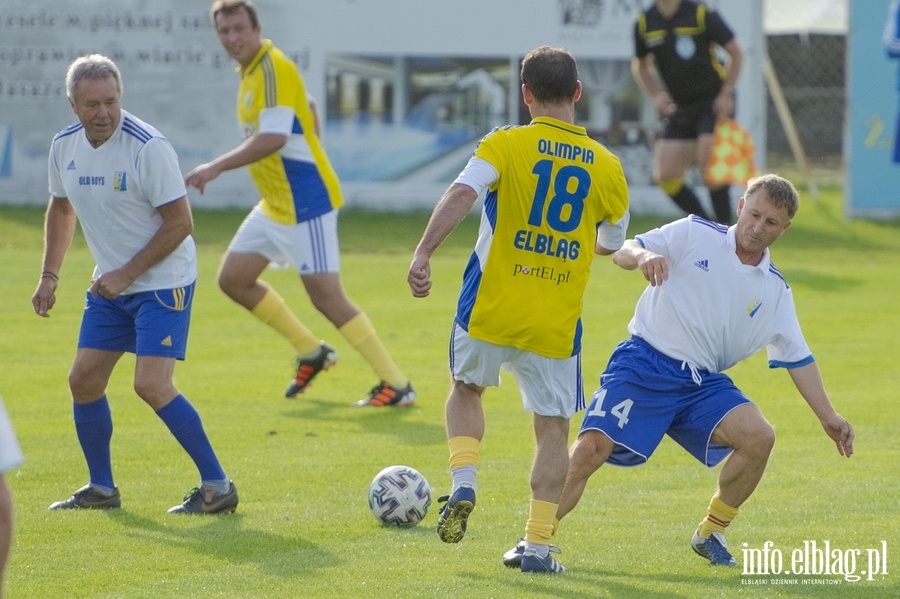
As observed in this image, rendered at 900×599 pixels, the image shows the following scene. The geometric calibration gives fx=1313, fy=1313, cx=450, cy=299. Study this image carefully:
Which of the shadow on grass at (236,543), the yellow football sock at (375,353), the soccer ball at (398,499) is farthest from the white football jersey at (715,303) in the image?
the yellow football sock at (375,353)

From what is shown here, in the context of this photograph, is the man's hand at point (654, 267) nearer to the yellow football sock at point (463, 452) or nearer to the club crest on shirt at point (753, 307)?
the club crest on shirt at point (753, 307)

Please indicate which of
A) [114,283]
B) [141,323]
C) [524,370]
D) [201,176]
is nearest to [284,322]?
[201,176]

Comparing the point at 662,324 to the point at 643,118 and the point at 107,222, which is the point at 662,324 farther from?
the point at 643,118

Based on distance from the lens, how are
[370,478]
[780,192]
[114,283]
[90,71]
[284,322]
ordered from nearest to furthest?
1. [780,192]
2. [90,71]
3. [114,283]
4. [370,478]
5. [284,322]

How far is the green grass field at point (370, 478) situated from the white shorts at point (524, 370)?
0.65 metres

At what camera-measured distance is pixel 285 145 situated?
870 centimetres

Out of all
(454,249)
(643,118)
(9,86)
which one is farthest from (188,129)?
(643,118)

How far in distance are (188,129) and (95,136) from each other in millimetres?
14106

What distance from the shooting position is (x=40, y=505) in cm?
607

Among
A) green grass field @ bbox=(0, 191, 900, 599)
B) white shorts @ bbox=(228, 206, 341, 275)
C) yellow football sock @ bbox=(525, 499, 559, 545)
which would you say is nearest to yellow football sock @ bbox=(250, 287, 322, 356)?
white shorts @ bbox=(228, 206, 341, 275)

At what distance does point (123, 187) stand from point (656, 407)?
2.56 metres

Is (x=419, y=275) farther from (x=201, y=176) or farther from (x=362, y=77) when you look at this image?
(x=362, y=77)

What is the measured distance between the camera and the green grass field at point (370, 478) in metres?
4.96

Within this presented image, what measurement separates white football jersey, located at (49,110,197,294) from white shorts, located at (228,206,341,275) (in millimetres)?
2611
